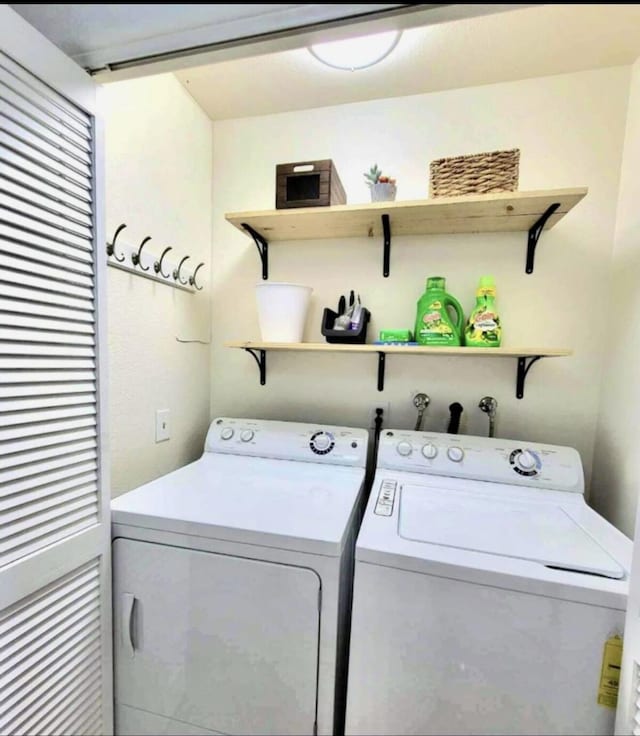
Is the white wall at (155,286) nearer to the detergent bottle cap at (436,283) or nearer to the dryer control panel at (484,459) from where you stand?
the dryer control panel at (484,459)

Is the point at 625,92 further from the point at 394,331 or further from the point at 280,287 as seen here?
the point at 280,287

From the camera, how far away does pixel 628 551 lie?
3.02 feet

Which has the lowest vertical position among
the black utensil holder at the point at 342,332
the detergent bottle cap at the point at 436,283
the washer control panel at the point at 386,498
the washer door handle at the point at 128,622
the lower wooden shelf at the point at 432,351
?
→ the washer door handle at the point at 128,622

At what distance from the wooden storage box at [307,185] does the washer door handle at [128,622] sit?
4.62 ft

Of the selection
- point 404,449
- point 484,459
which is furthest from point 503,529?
point 404,449

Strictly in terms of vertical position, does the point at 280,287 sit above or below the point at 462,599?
above

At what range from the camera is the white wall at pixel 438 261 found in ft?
4.87

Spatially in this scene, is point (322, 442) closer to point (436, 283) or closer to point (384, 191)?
point (436, 283)

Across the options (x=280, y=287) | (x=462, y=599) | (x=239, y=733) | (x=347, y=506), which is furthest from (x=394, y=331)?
(x=239, y=733)

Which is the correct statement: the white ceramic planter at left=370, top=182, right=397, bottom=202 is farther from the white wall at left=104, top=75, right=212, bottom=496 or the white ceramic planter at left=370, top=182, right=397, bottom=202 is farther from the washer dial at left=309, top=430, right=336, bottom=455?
the washer dial at left=309, top=430, right=336, bottom=455

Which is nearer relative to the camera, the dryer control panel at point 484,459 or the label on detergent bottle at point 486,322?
the dryer control panel at point 484,459

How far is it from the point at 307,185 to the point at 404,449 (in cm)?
110

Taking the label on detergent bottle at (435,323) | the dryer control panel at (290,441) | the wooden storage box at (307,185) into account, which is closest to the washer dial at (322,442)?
the dryer control panel at (290,441)

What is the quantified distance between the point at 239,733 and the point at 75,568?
2.05 ft
